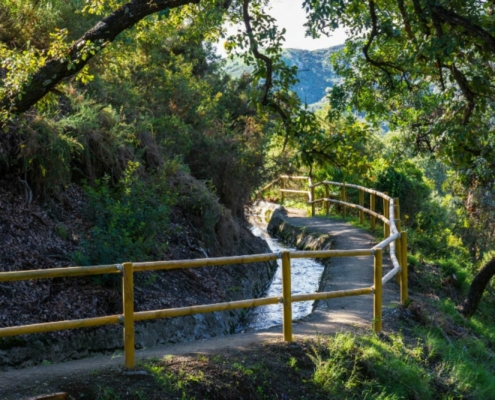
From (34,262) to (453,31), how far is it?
6.43 meters

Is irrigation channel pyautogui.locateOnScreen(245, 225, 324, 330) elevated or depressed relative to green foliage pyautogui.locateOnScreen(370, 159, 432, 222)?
depressed

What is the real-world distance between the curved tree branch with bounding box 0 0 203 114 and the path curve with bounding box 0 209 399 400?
3162mm

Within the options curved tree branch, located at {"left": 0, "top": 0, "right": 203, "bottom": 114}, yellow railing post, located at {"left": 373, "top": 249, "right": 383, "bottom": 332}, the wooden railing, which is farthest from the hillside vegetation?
the wooden railing

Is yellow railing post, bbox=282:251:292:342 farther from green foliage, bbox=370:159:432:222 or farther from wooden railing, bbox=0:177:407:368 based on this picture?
green foliage, bbox=370:159:432:222

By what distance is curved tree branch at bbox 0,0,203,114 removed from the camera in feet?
26.8

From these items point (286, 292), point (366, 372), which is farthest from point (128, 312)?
point (366, 372)

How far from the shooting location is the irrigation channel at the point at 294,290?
475 inches

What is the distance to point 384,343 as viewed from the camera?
29.2ft

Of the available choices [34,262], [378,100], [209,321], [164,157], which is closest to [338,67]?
[378,100]

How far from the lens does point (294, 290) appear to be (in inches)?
567

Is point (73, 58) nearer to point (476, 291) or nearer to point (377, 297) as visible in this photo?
point (377, 297)

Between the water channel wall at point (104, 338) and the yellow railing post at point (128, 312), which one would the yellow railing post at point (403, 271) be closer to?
the water channel wall at point (104, 338)

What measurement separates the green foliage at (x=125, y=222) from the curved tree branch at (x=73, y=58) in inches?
93.0

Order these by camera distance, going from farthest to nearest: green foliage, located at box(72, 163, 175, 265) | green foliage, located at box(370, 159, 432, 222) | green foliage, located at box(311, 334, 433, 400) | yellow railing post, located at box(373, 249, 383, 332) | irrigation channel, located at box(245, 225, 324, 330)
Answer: green foliage, located at box(370, 159, 432, 222) → irrigation channel, located at box(245, 225, 324, 330) → green foliage, located at box(72, 163, 175, 265) → yellow railing post, located at box(373, 249, 383, 332) → green foliage, located at box(311, 334, 433, 400)
